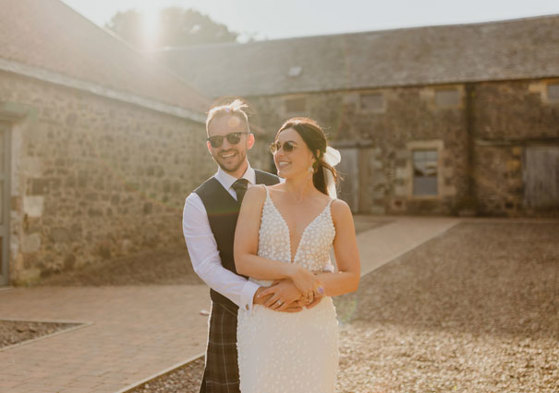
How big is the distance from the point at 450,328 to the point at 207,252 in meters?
4.09

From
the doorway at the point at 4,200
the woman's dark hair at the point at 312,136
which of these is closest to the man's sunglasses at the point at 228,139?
the woman's dark hair at the point at 312,136

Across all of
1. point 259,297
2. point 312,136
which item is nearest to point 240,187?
point 312,136

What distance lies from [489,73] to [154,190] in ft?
43.7

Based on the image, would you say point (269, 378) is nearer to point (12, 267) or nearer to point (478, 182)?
point (12, 267)

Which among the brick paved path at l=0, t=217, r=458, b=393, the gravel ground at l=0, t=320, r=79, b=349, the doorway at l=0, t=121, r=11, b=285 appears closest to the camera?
the brick paved path at l=0, t=217, r=458, b=393

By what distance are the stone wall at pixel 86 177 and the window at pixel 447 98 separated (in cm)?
1103

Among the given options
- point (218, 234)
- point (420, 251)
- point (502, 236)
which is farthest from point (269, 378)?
point (502, 236)

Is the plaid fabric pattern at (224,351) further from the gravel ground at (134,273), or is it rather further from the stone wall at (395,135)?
the stone wall at (395,135)

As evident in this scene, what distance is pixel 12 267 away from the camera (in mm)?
8617

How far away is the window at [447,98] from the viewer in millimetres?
21156

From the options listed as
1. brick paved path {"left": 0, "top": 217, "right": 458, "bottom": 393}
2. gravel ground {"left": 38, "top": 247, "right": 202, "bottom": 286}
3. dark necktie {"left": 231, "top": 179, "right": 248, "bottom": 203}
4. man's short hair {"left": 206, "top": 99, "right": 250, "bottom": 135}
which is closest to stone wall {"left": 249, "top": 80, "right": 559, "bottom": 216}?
gravel ground {"left": 38, "top": 247, "right": 202, "bottom": 286}

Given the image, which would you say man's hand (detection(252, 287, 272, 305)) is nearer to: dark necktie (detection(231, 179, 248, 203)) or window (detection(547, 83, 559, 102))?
dark necktie (detection(231, 179, 248, 203))

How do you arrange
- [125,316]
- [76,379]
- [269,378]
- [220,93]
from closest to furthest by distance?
1. [269,378]
2. [76,379]
3. [125,316]
4. [220,93]

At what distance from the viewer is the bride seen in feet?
7.89
